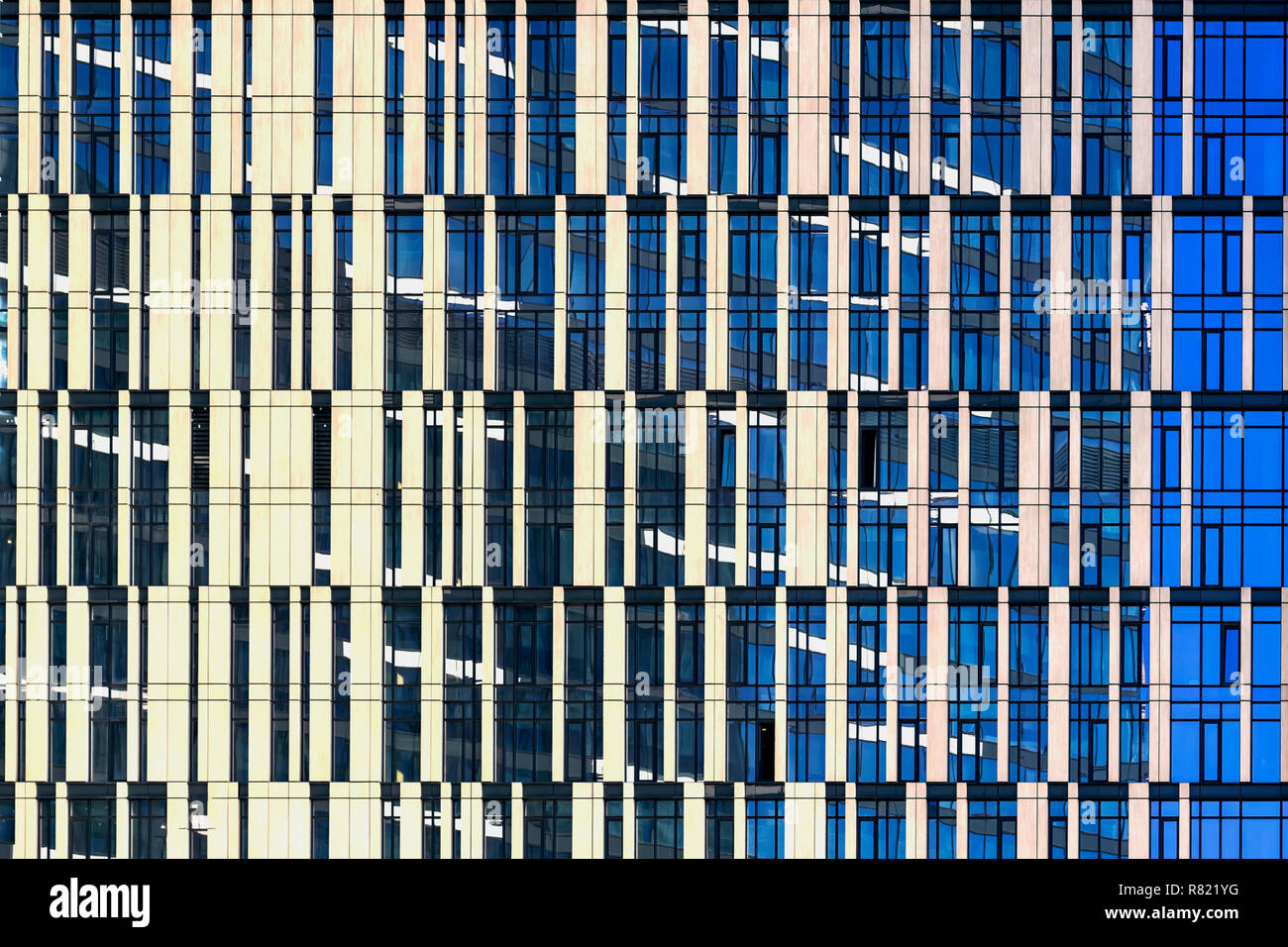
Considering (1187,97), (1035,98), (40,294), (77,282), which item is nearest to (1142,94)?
(1187,97)

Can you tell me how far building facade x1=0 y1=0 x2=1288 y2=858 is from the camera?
1382 inches

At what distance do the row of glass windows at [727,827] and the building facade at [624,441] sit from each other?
0.43 ft

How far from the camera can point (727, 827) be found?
35.3 metres

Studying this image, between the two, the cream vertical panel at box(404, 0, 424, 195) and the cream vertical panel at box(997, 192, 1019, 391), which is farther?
the cream vertical panel at box(997, 192, 1019, 391)

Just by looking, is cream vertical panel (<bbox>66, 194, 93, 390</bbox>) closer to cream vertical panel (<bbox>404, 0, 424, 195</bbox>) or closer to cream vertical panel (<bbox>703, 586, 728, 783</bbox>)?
cream vertical panel (<bbox>404, 0, 424, 195</bbox>)

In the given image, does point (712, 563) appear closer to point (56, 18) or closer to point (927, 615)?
point (927, 615)

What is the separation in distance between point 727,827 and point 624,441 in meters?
11.2

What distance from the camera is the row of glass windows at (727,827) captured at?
3522cm

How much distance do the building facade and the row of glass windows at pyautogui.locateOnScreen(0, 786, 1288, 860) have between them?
13cm

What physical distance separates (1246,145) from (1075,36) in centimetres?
579

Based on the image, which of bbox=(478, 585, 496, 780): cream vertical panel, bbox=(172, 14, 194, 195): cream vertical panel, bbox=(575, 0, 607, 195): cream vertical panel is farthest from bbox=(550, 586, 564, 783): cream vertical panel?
bbox=(172, 14, 194, 195): cream vertical panel

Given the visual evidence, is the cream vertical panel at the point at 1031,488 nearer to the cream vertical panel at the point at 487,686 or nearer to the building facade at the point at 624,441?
the building facade at the point at 624,441

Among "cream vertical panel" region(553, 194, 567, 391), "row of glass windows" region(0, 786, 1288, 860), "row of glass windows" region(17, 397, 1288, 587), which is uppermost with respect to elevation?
"cream vertical panel" region(553, 194, 567, 391)

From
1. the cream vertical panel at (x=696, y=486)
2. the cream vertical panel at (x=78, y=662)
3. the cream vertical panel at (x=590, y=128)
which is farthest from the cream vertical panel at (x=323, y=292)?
the cream vertical panel at (x=78, y=662)
